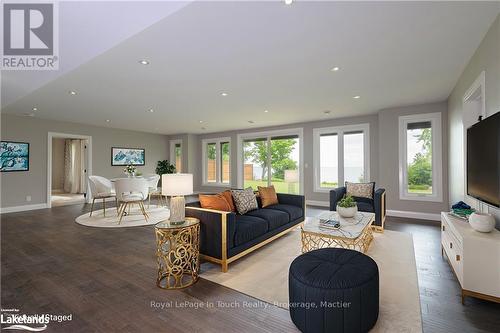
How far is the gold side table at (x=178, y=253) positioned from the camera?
2.43 meters

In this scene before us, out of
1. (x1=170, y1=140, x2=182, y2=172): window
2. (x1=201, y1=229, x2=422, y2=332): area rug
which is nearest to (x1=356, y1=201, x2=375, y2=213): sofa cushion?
(x1=201, y1=229, x2=422, y2=332): area rug

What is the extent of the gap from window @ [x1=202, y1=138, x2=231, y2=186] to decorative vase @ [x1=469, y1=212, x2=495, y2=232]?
777 cm

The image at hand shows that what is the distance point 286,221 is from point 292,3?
2.98m

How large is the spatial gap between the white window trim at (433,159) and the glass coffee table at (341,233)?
2.54m

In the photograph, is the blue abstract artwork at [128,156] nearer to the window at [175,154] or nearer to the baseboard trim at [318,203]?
the window at [175,154]

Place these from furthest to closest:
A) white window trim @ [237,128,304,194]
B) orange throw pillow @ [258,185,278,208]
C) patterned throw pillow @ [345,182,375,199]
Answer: white window trim @ [237,128,304,194], patterned throw pillow @ [345,182,375,199], orange throw pillow @ [258,185,278,208]

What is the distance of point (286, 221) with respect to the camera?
12.6 ft

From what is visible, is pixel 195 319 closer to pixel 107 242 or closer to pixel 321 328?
pixel 321 328

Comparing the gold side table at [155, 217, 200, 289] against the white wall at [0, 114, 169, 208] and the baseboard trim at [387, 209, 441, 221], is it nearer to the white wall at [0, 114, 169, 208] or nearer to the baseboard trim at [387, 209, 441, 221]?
the baseboard trim at [387, 209, 441, 221]

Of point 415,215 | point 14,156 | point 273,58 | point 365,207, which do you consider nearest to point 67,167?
point 14,156

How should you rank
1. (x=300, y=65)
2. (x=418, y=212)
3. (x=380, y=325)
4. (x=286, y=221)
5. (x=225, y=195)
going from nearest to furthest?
1. (x=380, y=325)
2. (x=300, y=65)
3. (x=225, y=195)
4. (x=286, y=221)
5. (x=418, y=212)

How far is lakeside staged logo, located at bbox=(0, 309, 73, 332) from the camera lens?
183cm

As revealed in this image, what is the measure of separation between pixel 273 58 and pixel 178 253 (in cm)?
260

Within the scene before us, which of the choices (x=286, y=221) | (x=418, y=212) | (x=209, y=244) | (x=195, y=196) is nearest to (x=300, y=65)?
(x=286, y=221)
